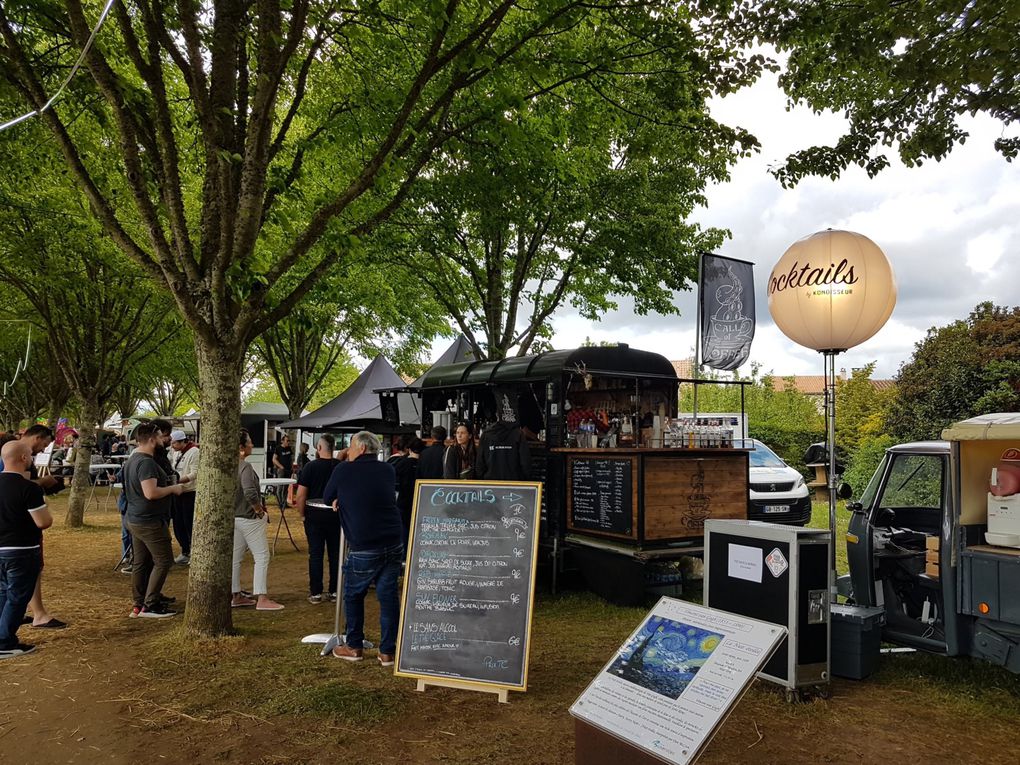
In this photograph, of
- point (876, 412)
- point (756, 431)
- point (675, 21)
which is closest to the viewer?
point (675, 21)

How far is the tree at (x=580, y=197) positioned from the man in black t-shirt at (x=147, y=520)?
4459mm

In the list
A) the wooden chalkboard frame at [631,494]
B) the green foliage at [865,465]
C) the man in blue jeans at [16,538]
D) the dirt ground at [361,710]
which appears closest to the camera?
the dirt ground at [361,710]

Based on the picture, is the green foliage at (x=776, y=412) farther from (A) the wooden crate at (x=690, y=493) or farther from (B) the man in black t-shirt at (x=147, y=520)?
(B) the man in black t-shirt at (x=147, y=520)

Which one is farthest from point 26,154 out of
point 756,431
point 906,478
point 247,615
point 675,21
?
point 756,431

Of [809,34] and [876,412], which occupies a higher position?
[809,34]

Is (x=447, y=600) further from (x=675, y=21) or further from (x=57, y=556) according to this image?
(x=57, y=556)

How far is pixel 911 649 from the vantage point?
587 centimetres

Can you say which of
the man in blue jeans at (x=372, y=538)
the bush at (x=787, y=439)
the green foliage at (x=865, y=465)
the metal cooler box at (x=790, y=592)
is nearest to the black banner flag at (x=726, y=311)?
the metal cooler box at (x=790, y=592)

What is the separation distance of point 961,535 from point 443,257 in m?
10.8

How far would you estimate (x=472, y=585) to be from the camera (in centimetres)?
495

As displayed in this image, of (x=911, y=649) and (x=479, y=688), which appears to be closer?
(x=479, y=688)

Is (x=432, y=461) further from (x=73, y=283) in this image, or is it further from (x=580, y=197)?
(x=73, y=283)

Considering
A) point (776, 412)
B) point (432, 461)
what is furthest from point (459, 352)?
point (776, 412)

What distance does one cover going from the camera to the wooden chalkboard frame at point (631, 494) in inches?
284
